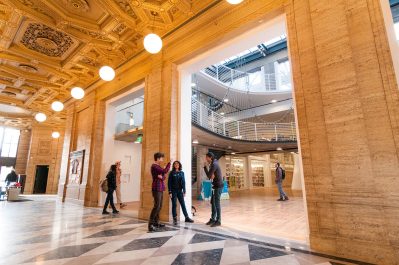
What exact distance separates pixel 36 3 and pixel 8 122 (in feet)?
51.6

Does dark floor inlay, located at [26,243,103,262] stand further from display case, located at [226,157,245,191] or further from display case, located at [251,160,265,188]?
display case, located at [251,160,265,188]

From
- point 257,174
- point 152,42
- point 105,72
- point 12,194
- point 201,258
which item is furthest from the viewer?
point 257,174

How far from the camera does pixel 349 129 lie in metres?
2.95

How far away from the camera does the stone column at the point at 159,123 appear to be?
5473 millimetres

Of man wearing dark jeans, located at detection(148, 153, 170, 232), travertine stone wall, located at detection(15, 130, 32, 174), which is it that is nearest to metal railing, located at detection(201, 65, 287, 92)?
man wearing dark jeans, located at detection(148, 153, 170, 232)

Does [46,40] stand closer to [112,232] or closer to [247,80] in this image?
[112,232]

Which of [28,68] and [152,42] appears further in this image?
[28,68]

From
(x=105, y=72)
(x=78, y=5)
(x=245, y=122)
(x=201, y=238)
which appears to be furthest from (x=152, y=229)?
(x=245, y=122)

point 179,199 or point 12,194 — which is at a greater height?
point 179,199

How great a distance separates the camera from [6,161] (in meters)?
17.9

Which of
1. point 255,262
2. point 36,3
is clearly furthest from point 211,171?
point 36,3

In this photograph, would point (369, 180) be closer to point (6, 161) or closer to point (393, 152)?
point (393, 152)

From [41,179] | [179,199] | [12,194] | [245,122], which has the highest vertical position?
[245,122]

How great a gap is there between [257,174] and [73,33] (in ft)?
60.8
